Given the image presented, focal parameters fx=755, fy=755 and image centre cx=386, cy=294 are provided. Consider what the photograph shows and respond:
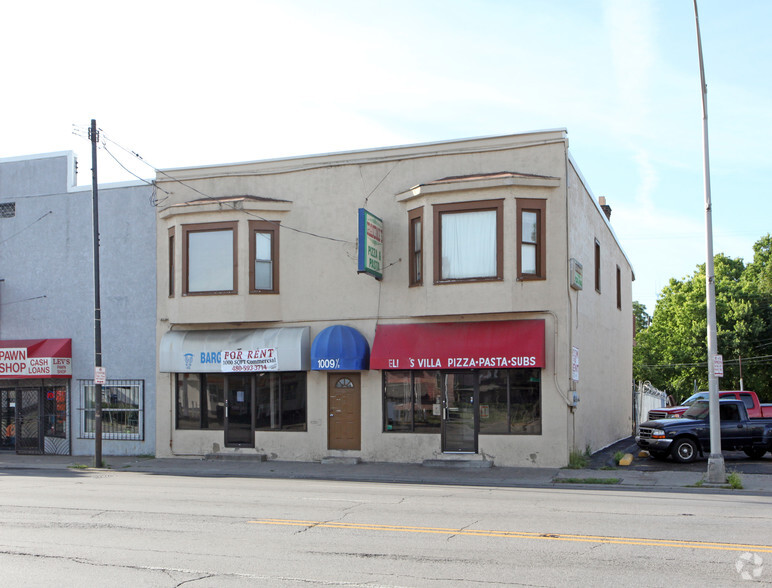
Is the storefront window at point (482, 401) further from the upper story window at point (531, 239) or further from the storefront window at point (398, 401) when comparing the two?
the upper story window at point (531, 239)

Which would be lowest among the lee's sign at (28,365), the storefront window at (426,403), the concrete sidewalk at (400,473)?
the concrete sidewalk at (400,473)

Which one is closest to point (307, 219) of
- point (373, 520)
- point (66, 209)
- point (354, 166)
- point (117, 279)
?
point (354, 166)

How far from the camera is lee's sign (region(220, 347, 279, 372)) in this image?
21562mm

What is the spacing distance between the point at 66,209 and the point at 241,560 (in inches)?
766

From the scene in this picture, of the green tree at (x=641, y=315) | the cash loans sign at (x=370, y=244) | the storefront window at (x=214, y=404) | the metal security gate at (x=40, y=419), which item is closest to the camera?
the cash loans sign at (x=370, y=244)

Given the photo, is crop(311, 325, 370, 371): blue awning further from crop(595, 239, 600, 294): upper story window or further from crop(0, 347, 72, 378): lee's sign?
crop(0, 347, 72, 378): lee's sign

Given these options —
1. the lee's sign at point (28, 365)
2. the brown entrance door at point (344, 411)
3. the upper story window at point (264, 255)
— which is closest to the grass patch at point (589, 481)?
the brown entrance door at point (344, 411)

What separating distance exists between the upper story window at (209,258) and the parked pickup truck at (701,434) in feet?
41.0

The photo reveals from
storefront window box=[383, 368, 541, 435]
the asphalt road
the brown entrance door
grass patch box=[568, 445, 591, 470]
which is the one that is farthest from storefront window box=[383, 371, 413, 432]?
the asphalt road

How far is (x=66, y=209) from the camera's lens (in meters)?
24.9

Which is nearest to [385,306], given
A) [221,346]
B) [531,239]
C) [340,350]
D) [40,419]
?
[340,350]

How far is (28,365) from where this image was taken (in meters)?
24.2

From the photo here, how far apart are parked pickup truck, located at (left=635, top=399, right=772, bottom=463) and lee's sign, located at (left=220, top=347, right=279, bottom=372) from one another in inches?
416

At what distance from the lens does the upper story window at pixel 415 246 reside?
20.6 metres
